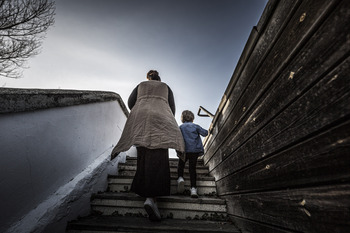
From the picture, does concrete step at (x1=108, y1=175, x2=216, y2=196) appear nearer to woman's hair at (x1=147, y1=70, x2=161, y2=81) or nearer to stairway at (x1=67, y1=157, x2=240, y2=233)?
stairway at (x1=67, y1=157, x2=240, y2=233)

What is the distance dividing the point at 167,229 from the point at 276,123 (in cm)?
124

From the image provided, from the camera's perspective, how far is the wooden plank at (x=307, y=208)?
1.99 ft

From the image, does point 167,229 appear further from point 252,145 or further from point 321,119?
point 321,119

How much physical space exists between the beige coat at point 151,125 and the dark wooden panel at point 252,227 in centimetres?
90

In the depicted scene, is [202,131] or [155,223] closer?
[155,223]

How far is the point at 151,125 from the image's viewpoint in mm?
1955

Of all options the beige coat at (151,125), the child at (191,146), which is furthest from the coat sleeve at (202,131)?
the beige coat at (151,125)

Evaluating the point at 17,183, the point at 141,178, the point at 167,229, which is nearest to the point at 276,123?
the point at 167,229

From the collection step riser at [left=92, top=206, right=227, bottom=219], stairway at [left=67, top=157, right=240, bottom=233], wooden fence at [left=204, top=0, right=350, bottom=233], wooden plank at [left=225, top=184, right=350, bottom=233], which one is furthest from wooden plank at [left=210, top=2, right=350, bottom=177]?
step riser at [left=92, top=206, right=227, bottom=219]

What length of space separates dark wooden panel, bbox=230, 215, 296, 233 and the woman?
730 millimetres

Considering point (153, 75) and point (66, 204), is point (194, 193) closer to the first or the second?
point (66, 204)

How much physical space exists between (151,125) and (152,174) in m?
0.55

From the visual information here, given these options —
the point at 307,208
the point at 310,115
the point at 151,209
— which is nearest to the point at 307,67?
the point at 310,115

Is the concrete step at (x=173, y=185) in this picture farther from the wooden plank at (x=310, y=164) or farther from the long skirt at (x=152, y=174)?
the wooden plank at (x=310, y=164)
